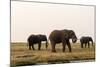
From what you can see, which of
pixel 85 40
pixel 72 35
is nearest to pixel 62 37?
pixel 72 35

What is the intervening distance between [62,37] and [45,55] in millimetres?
290

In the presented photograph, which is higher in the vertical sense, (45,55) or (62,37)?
(62,37)

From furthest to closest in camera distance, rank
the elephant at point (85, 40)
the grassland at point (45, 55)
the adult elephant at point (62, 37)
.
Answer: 1. the elephant at point (85, 40)
2. the adult elephant at point (62, 37)
3. the grassland at point (45, 55)

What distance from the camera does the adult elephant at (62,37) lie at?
2494 millimetres

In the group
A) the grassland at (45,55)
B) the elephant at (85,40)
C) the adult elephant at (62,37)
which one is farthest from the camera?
the elephant at (85,40)

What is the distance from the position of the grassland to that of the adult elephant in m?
0.05

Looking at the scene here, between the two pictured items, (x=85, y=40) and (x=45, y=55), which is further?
(x=85, y=40)

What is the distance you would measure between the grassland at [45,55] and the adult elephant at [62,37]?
5cm

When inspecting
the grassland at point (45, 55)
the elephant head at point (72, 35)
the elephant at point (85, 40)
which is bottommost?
the grassland at point (45, 55)

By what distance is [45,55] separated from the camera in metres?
2.46

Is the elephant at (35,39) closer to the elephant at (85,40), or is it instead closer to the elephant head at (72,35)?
the elephant head at (72,35)

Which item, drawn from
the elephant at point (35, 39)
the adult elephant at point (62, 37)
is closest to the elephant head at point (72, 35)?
the adult elephant at point (62, 37)

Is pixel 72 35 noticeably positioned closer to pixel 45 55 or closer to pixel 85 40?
pixel 85 40
